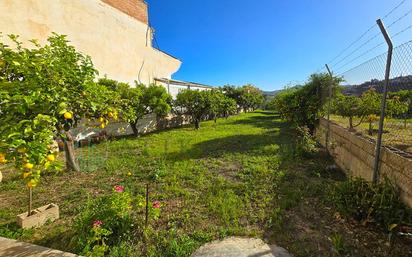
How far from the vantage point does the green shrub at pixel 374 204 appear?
3111 mm

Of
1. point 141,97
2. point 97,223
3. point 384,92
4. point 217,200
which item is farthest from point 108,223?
point 141,97

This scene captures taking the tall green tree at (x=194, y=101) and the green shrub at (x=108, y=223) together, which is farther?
the tall green tree at (x=194, y=101)

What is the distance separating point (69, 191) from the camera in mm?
4949

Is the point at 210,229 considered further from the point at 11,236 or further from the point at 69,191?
the point at 69,191

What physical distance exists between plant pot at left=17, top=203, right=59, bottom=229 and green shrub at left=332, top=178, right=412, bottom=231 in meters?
4.80

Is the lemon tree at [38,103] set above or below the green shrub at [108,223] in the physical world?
above

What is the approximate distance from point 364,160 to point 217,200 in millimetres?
3059

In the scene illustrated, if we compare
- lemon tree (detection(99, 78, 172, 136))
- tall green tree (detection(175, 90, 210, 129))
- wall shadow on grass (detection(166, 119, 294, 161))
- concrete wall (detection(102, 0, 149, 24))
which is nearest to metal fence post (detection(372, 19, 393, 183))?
wall shadow on grass (detection(166, 119, 294, 161))

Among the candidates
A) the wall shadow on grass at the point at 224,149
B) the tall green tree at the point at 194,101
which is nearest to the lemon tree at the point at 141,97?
the tall green tree at the point at 194,101

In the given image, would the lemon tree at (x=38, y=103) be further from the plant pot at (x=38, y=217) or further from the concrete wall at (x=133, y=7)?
the concrete wall at (x=133, y=7)

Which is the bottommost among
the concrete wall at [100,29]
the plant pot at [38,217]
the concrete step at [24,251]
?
the plant pot at [38,217]

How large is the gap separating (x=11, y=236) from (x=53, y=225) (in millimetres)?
524

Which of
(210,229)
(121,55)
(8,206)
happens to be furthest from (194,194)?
(121,55)

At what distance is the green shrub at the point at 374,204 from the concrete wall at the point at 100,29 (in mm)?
11646
